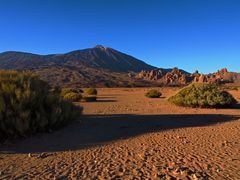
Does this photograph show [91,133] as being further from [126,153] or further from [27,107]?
[126,153]

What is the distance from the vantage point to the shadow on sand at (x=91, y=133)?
26.8 ft

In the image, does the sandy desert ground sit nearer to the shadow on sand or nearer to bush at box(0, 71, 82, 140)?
the shadow on sand

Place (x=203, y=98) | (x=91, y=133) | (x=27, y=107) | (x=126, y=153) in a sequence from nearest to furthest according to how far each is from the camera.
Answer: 1. (x=126, y=153)
2. (x=27, y=107)
3. (x=91, y=133)
4. (x=203, y=98)

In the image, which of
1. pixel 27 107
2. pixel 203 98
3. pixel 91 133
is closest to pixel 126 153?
pixel 91 133

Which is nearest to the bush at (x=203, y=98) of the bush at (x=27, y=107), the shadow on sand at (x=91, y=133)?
the shadow on sand at (x=91, y=133)

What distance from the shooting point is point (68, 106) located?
452 inches

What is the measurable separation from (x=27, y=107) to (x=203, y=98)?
13.6 metres

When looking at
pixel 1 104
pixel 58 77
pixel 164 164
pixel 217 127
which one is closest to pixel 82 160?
pixel 164 164

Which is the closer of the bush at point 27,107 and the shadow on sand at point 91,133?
the shadow on sand at point 91,133

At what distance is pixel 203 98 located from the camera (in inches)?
766

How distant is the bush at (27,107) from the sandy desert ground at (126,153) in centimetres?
48

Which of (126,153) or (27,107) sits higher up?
(27,107)

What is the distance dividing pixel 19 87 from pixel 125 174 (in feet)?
20.9

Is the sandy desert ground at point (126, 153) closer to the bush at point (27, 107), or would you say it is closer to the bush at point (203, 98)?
the bush at point (27, 107)
